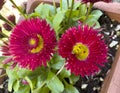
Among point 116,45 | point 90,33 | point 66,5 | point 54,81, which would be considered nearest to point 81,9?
point 66,5

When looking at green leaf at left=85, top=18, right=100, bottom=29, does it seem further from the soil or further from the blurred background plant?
the soil

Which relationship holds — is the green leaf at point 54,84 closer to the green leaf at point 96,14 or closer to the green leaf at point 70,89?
the green leaf at point 70,89

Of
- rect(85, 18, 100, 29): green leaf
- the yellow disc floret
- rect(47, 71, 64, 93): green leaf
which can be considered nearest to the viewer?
the yellow disc floret

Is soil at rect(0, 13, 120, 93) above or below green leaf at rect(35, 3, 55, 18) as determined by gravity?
below

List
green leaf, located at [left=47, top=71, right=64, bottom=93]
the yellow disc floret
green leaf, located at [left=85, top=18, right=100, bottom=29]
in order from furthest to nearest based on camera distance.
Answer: green leaf, located at [left=85, top=18, right=100, bottom=29] → green leaf, located at [left=47, top=71, right=64, bottom=93] → the yellow disc floret

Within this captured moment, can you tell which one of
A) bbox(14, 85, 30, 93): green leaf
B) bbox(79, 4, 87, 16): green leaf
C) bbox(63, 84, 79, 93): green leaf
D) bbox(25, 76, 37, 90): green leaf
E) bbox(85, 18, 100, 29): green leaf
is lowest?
bbox(63, 84, 79, 93): green leaf

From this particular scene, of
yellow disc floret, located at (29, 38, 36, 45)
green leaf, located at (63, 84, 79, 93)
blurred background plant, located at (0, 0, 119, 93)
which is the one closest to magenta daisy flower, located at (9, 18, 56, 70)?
yellow disc floret, located at (29, 38, 36, 45)

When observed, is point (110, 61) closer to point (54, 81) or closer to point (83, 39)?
point (54, 81)

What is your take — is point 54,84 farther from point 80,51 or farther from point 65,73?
point 80,51
